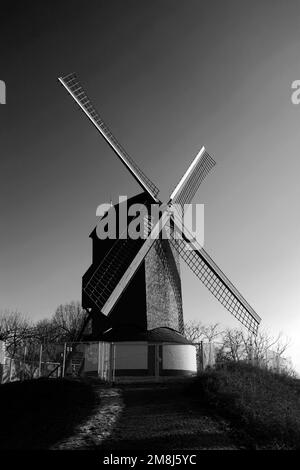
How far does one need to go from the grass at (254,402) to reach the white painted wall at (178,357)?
10.4 feet

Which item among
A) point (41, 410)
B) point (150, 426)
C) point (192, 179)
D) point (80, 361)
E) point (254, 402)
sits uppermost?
point (192, 179)

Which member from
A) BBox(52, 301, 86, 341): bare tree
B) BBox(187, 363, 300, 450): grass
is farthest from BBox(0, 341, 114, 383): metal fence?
BBox(52, 301, 86, 341): bare tree

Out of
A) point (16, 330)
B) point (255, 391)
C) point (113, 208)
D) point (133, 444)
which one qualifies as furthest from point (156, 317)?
point (16, 330)

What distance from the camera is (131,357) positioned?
1892 centimetres

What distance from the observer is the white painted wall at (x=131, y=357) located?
1889 centimetres

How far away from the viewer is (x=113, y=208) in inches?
913

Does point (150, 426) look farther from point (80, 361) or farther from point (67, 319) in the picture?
point (67, 319)

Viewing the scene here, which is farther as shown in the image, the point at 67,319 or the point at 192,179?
the point at 67,319

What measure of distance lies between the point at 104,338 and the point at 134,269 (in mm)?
3485

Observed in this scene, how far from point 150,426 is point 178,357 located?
29.7ft

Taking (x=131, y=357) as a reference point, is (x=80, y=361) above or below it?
below

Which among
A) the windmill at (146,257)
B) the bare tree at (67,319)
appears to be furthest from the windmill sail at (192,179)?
the bare tree at (67,319)

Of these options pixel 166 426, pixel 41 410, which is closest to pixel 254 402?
pixel 166 426
